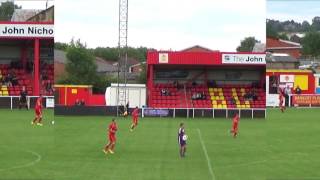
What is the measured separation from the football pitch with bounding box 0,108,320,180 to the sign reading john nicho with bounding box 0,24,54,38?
11884 mm

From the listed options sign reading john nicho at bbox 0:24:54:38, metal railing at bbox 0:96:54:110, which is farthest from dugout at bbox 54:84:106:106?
sign reading john nicho at bbox 0:24:54:38

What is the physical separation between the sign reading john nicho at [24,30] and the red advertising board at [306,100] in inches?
1018

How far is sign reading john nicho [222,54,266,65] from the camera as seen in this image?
2137 inches

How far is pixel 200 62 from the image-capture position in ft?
186

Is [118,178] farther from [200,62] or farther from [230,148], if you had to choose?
[200,62]

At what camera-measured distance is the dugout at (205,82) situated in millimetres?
53188

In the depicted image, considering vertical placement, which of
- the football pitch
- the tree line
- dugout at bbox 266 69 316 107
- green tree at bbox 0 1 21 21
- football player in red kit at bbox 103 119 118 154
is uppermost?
green tree at bbox 0 1 21 21

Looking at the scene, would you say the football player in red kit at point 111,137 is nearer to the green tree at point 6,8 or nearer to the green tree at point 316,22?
the green tree at point 316,22

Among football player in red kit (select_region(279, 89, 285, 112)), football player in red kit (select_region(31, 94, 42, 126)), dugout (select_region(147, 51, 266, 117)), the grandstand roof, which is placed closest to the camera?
football player in red kit (select_region(31, 94, 42, 126))

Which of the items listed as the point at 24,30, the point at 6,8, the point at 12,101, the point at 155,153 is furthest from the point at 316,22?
the point at 6,8

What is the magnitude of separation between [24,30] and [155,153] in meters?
27.0

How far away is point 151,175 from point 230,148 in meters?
8.46

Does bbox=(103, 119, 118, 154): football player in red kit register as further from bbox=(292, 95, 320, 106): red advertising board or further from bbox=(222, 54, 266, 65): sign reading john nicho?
bbox=(292, 95, 320, 106): red advertising board

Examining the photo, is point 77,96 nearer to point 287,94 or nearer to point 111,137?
point 287,94
